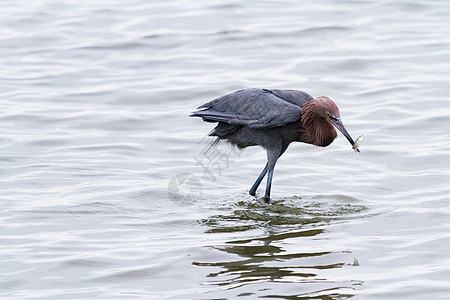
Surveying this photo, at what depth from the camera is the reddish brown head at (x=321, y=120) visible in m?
7.78

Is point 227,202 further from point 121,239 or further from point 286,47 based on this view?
point 286,47

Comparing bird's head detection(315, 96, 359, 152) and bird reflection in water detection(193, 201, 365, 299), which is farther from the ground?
bird's head detection(315, 96, 359, 152)

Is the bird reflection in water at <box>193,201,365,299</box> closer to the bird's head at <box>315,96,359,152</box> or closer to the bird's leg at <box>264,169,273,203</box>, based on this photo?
the bird's leg at <box>264,169,273,203</box>

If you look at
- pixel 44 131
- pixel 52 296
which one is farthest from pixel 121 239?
pixel 44 131

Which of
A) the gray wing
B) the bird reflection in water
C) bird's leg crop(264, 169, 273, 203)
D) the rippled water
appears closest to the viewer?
the bird reflection in water

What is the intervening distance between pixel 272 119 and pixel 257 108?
0.25 meters

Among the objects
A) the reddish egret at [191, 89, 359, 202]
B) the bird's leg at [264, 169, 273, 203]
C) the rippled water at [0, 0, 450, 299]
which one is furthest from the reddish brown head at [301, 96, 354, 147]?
the rippled water at [0, 0, 450, 299]

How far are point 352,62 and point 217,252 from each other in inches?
335

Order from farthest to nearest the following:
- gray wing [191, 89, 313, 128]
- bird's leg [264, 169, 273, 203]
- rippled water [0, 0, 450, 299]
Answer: bird's leg [264, 169, 273, 203], gray wing [191, 89, 313, 128], rippled water [0, 0, 450, 299]

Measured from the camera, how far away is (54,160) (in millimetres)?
9844

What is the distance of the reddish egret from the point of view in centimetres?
791

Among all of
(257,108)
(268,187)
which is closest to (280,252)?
(268,187)

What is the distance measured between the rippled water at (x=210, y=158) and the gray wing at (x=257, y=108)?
886 mm

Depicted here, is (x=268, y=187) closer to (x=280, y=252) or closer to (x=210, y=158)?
(x=280, y=252)
